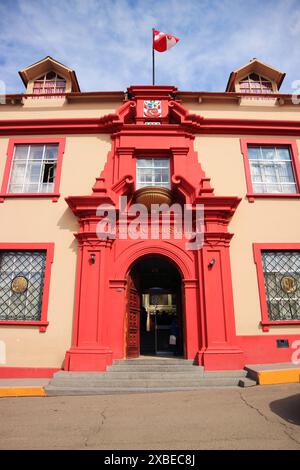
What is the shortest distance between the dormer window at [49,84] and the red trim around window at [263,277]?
32.2 feet

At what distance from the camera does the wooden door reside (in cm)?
862

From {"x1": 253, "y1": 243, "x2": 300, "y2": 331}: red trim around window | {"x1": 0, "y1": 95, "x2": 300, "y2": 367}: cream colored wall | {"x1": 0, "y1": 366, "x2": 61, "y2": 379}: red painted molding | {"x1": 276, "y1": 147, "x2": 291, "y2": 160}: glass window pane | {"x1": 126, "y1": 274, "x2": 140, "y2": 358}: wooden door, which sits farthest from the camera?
{"x1": 276, "y1": 147, "x2": 291, "y2": 160}: glass window pane

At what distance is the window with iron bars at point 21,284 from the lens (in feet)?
27.5

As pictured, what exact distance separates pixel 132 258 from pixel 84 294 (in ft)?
5.68

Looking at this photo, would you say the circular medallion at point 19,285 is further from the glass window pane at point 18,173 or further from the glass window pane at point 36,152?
the glass window pane at point 36,152

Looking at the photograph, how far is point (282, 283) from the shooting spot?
8703 mm

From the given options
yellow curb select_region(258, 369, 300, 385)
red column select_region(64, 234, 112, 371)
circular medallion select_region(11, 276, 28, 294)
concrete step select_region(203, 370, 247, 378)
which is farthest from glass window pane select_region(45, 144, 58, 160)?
yellow curb select_region(258, 369, 300, 385)

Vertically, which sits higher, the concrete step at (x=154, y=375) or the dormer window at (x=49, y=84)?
the dormer window at (x=49, y=84)

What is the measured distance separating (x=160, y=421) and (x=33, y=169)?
8.76 m

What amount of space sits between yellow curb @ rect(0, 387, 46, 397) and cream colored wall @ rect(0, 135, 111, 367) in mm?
1355

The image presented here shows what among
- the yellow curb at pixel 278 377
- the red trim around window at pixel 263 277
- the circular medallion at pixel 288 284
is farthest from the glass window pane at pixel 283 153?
the yellow curb at pixel 278 377

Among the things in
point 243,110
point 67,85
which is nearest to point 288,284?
point 243,110

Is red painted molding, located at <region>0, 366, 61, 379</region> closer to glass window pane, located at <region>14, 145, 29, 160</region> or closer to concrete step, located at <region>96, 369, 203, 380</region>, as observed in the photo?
concrete step, located at <region>96, 369, 203, 380</region>
